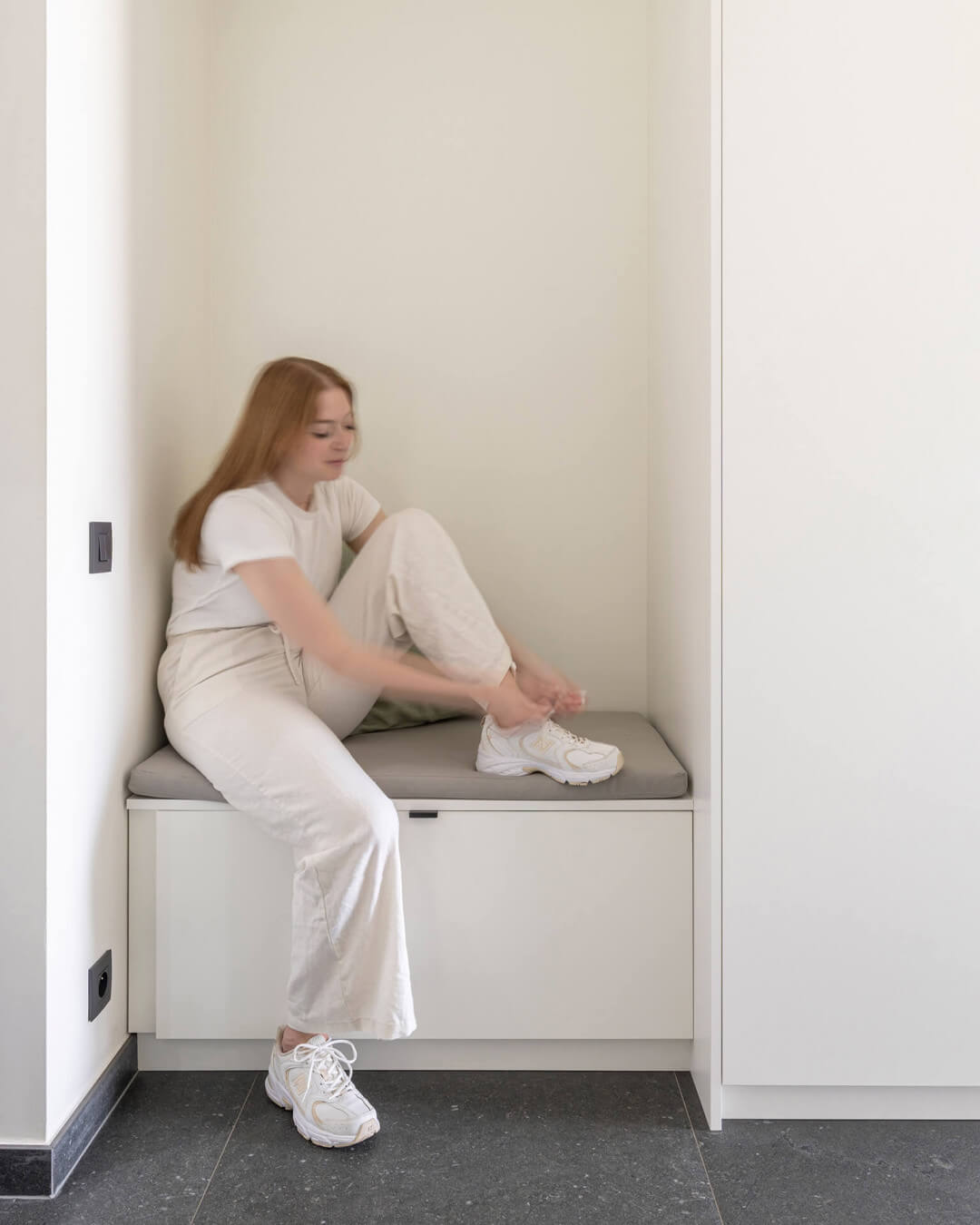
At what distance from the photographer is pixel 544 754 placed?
1.84 m

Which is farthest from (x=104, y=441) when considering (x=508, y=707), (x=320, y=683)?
(x=508, y=707)

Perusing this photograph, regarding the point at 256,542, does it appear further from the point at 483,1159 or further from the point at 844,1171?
the point at 844,1171

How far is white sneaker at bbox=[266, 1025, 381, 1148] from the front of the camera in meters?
1.64

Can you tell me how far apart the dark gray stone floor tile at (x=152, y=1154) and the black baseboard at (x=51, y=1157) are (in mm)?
16

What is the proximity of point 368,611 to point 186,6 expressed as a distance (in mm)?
1363

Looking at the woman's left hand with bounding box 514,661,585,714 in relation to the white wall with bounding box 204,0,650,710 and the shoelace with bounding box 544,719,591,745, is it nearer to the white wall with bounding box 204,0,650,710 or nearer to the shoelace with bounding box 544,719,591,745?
the shoelace with bounding box 544,719,591,745

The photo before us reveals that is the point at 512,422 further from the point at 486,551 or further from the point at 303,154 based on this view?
the point at 303,154

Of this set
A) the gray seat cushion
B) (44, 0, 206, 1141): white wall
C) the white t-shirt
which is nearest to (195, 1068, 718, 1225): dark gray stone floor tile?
(44, 0, 206, 1141): white wall

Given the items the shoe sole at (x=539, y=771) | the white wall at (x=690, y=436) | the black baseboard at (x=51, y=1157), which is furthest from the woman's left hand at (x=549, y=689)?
the black baseboard at (x=51, y=1157)

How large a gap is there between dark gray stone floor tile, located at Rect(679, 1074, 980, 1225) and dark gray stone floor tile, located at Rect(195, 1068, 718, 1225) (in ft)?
0.18

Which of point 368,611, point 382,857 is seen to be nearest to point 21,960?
point 382,857

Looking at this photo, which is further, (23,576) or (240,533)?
(240,533)

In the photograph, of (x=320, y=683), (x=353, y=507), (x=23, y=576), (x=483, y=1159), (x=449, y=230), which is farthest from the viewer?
(x=449, y=230)

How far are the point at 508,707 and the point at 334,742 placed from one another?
301 mm
